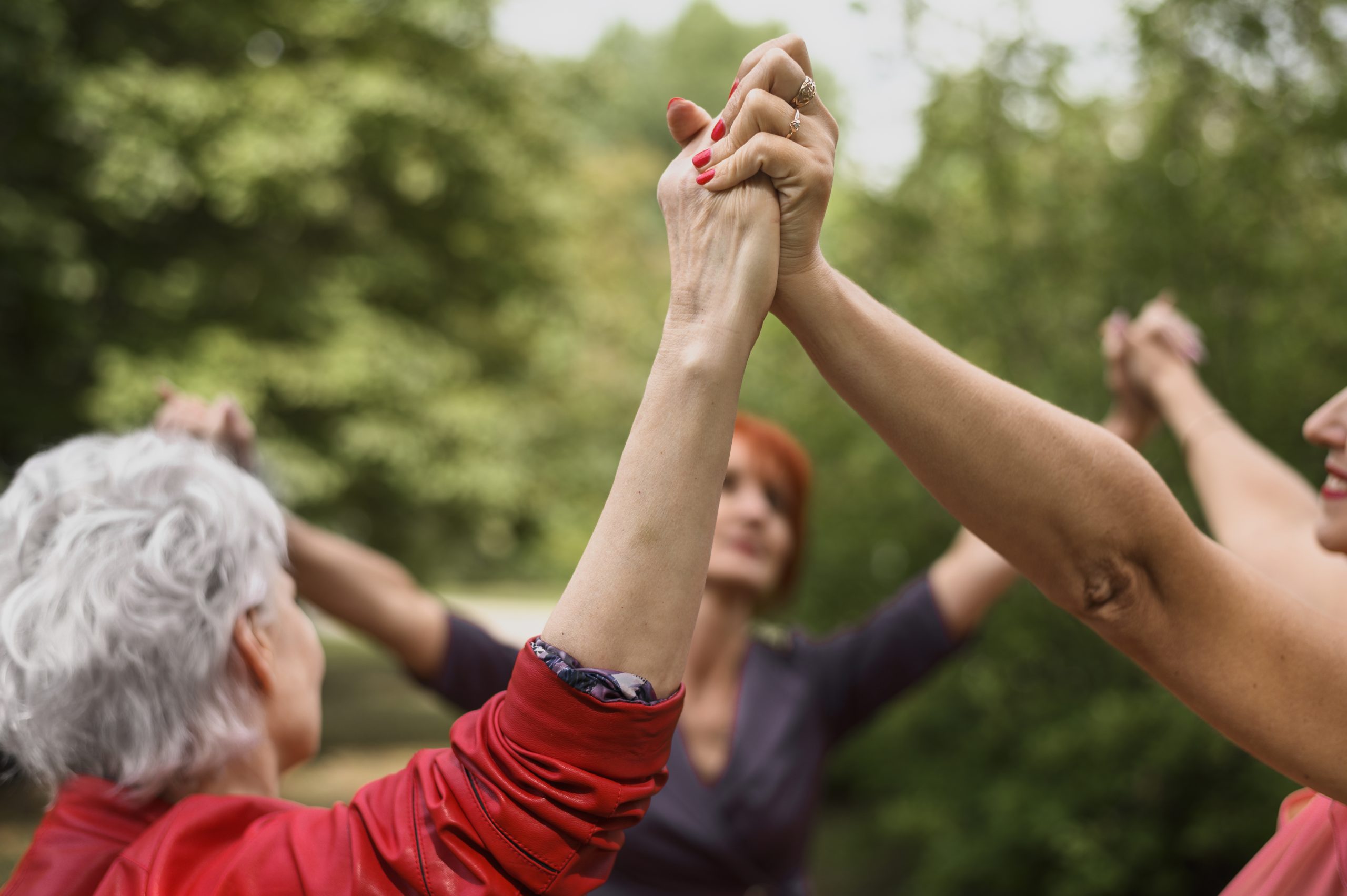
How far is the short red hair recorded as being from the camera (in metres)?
3.04

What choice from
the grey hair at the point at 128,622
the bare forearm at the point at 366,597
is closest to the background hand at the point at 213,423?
the bare forearm at the point at 366,597

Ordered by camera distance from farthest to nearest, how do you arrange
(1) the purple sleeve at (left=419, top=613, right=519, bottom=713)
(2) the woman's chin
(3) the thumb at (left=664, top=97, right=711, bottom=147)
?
(1) the purple sleeve at (left=419, top=613, right=519, bottom=713) → (2) the woman's chin → (3) the thumb at (left=664, top=97, right=711, bottom=147)

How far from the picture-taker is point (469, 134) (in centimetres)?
1175

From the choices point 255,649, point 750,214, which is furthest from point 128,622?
point 750,214

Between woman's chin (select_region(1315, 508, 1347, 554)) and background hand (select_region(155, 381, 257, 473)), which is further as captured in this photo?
background hand (select_region(155, 381, 257, 473))

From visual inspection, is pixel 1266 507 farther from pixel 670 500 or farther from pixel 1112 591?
pixel 670 500

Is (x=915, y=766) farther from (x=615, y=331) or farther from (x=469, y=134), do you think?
(x=615, y=331)

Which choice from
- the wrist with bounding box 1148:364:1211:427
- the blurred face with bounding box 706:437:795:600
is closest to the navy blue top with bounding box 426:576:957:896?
the blurred face with bounding box 706:437:795:600

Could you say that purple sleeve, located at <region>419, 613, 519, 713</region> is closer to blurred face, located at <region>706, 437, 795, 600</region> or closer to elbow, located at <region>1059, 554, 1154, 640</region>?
blurred face, located at <region>706, 437, 795, 600</region>

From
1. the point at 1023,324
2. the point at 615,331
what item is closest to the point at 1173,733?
the point at 1023,324

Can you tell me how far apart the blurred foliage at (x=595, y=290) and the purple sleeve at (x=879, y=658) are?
2.60m

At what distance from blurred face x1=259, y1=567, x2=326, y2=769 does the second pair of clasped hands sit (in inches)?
31.1

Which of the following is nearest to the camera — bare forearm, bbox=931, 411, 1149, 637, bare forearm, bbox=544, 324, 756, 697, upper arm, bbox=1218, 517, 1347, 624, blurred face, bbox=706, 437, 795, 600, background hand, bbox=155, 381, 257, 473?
bare forearm, bbox=544, 324, 756, 697

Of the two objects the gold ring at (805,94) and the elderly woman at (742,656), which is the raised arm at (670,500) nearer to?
the gold ring at (805,94)
